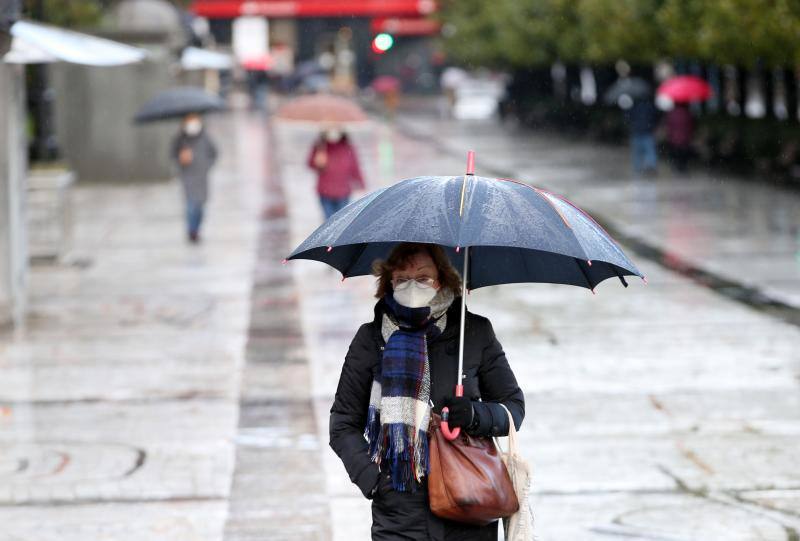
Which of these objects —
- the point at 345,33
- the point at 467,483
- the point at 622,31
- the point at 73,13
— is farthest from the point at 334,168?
the point at 345,33

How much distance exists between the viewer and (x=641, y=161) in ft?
97.9

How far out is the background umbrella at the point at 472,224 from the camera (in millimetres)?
4477

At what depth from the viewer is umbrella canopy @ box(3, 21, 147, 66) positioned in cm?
1121

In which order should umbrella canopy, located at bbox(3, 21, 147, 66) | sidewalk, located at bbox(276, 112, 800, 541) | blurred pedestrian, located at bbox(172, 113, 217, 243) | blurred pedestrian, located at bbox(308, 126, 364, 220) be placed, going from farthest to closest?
blurred pedestrian, located at bbox(172, 113, 217, 243), blurred pedestrian, located at bbox(308, 126, 364, 220), umbrella canopy, located at bbox(3, 21, 147, 66), sidewalk, located at bbox(276, 112, 800, 541)

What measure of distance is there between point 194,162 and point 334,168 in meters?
2.54

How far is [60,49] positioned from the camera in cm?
1131

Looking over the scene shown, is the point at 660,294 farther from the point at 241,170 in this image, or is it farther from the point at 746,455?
the point at 241,170

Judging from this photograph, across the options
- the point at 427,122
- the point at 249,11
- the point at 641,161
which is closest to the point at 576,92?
the point at 427,122

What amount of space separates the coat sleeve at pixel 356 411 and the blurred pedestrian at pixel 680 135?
25.1 meters

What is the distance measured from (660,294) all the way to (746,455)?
19.7 ft

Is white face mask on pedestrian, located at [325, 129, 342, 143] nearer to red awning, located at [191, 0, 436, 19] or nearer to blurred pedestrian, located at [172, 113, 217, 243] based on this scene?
blurred pedestrian, located at [172, 113, 217, 243]

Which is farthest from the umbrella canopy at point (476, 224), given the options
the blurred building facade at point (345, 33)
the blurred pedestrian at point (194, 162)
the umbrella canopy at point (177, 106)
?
the blurred building facade at point (345, 33)

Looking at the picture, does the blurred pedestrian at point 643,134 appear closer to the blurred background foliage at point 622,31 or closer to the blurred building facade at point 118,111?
the blurred background foliage at point 622,31

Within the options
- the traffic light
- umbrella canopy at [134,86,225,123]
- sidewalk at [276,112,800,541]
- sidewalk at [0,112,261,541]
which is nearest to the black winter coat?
sidewalk at [276,112,800,541]
